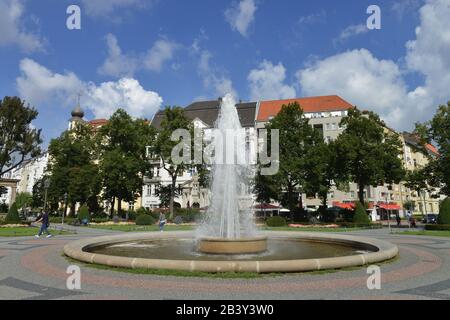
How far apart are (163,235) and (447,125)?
117 feet

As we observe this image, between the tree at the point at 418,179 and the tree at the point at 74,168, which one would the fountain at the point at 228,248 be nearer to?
the tree at the point at 418,179

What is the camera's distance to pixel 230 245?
1460cm

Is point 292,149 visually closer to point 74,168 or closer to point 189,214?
point 189,214

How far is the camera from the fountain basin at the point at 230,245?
48.0 ft

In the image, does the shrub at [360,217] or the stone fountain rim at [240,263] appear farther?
the shrub at [360,217]

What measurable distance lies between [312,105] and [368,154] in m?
37.6

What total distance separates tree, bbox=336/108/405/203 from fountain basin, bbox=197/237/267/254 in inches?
1327

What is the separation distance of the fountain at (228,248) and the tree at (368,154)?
25.7 m

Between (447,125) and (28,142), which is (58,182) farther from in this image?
(447,125)

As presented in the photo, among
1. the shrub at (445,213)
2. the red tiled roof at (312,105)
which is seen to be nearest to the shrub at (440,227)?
the shrub at (445,213)

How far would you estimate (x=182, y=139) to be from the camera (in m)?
55.2

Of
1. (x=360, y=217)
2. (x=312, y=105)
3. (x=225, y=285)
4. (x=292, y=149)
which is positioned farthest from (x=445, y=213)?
(x=312, y=105)
